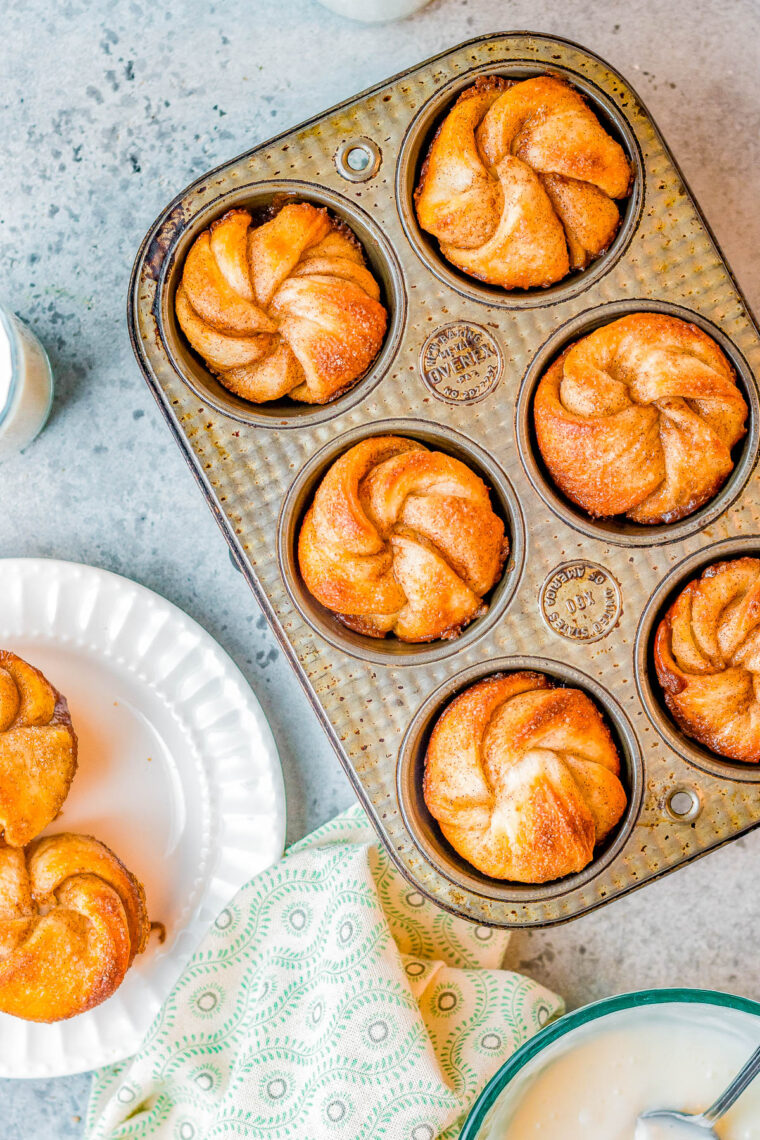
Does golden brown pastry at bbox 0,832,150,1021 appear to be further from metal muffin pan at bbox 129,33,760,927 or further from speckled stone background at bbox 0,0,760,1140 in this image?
metal muffin pan at bbox 129,33,760,927

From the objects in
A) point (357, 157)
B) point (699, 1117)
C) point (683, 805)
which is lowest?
point (699, 1117)

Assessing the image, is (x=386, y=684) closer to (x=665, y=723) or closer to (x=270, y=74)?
(x=665, y=723)

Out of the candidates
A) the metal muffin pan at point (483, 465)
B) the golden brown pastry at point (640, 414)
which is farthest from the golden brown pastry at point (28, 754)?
the golden brown pastry at point (640, 414)

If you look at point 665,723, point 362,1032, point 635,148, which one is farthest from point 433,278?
point 362,1032

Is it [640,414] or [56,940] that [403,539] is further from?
[56,940]

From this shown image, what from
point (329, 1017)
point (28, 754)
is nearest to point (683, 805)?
point (329, 1017)

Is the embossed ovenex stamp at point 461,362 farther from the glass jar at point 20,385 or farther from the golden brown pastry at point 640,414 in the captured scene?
the glass jar at point 20,385
